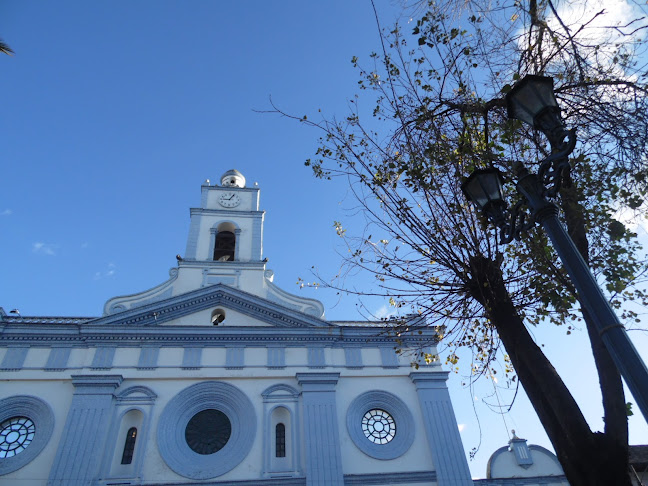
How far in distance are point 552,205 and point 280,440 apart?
43.4 feet

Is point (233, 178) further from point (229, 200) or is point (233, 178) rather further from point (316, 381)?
point (316, 381)

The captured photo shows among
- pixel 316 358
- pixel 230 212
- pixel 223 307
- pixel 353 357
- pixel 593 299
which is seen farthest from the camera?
pixel 230 212

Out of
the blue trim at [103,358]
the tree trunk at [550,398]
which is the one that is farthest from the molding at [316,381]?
the tree trunk at [550,398]

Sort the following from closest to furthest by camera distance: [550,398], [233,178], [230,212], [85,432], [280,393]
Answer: [550,398] → [85,432] → [280,393] → [230,212] → [233,178]

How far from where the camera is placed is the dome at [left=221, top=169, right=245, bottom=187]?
2350 centimetres

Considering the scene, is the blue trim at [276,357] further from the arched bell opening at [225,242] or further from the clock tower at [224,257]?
the arched bell opening at [225,242]

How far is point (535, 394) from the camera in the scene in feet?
17.1

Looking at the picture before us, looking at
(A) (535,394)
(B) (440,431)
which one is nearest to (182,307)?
(B) (440,431)

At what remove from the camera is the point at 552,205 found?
161 inches

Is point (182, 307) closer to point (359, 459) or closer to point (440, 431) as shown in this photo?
point (359, 459)

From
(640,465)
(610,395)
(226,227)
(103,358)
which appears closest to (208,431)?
(103,358)

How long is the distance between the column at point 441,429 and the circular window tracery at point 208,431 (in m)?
6.64

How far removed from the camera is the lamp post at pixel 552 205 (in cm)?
321

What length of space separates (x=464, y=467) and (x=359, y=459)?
332 cm
